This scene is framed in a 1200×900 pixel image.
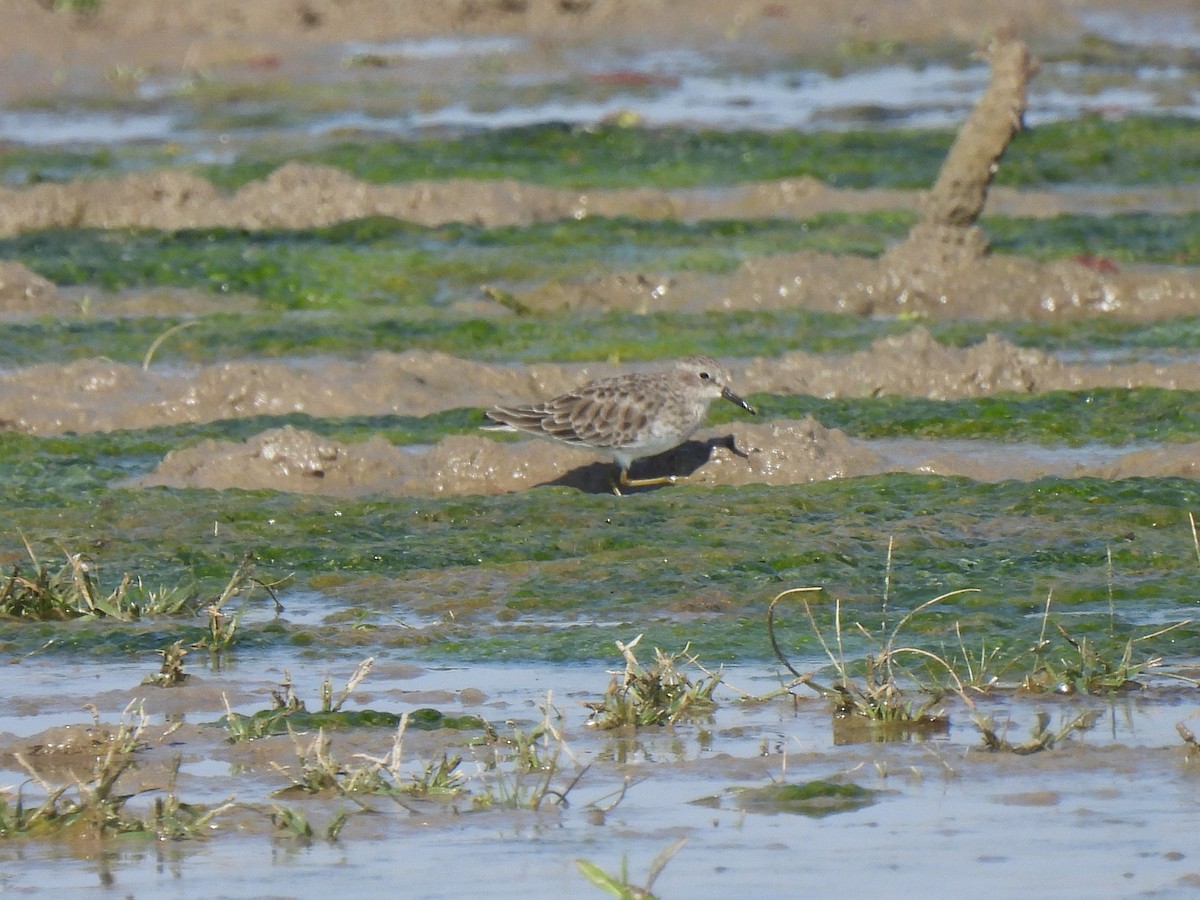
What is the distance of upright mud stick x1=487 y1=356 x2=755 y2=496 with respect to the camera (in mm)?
9375

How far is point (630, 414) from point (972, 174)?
5.34 metres

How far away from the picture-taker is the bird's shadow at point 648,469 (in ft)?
31.9

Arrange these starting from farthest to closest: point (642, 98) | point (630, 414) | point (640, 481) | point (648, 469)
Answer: point (642, 98), point (648, 469), point (640, 481), point (630, 414)

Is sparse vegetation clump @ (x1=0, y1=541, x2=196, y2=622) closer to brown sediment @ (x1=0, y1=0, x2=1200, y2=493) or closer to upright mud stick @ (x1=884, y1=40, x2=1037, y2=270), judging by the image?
brown sediment @ (x1=0, y1=0, x2=1200, y2=493)

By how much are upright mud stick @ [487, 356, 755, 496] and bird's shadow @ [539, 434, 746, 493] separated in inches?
4.0

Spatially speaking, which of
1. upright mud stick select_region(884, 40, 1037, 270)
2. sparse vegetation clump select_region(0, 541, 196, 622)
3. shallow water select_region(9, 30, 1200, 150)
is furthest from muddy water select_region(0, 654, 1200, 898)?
shallow water select_region(9, 30, 1200, 150)

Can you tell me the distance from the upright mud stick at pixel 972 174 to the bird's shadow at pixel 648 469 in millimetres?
4233

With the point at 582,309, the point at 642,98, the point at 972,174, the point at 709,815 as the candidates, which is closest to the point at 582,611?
the point at 709,815

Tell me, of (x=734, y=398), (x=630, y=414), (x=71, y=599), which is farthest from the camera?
(x=734, y=398)

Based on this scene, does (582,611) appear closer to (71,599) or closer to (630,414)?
(71,599)

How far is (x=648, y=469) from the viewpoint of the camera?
9.98 meters

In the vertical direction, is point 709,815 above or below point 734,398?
below

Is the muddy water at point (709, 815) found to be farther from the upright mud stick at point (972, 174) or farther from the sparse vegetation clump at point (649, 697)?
the upright mud stick at point (972, 174)

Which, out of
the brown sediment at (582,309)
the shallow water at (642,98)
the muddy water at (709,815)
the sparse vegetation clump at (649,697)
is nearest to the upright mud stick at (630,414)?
the brown sediment at (582,309)
